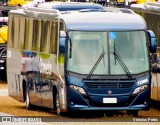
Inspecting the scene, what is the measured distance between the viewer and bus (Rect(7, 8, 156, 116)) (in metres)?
24.4

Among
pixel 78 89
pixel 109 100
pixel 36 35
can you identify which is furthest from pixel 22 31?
pixel 109 100

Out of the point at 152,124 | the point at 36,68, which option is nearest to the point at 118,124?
the point at 152,124

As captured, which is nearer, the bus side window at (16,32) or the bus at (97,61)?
the bus at (97,61)

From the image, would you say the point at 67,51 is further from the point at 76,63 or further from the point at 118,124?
the point at 118,124

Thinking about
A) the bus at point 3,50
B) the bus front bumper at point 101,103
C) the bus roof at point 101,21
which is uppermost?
the bus roof at point 101,21

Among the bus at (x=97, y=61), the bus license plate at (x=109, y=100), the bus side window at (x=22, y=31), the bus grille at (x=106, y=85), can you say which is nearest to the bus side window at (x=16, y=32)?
the bus side window at (x=22, y=31)

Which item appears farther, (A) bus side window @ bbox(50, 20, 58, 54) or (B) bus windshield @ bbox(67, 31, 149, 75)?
(A) bus side window @ bbox(50, 20, 58, 54)

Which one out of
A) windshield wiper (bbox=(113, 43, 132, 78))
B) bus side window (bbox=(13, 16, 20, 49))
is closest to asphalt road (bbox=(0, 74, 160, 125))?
windshield wiper (bbox=(113, 43, 132, 78))

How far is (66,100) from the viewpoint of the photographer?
80.9 feet

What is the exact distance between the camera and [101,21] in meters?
25.2

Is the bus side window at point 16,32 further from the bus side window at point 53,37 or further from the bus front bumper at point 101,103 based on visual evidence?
the bus front bumper at point 101,103

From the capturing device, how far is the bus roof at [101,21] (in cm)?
2500

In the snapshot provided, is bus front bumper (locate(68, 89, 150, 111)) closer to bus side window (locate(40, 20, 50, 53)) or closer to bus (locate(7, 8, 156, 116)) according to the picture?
bus (locate(7, 8, 156, 116))

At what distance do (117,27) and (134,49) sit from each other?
66 centimetres
